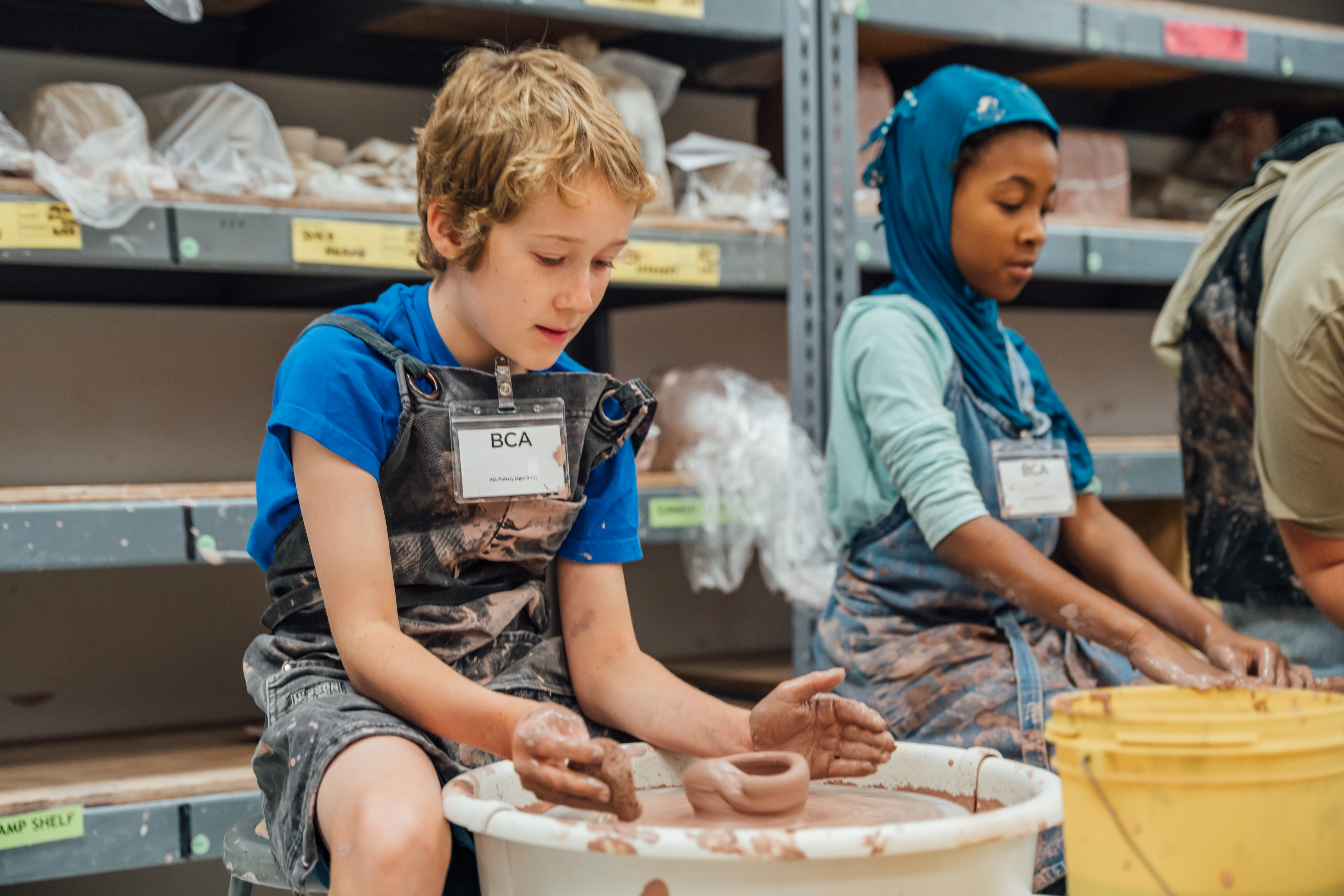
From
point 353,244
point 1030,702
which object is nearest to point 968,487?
point 1030,702

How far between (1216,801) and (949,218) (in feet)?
3.51

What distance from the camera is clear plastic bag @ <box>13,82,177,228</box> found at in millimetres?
1735

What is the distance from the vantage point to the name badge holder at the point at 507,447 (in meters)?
1.21

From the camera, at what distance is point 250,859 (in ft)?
3.95

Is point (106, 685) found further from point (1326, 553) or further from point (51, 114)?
point (1326, 553)

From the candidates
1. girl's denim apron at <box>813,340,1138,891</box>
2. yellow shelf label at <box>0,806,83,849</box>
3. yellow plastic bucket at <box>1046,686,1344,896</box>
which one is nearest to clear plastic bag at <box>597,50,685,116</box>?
girl's denim apron at <box>813,340,1138,891</box>

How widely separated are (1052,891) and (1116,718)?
71 centimetres

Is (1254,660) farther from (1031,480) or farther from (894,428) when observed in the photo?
(894,428)

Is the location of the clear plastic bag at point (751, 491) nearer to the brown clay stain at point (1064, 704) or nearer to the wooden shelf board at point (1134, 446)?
the wooden shelf board at point (1134, 446)

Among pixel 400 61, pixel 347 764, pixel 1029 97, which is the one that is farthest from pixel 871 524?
pixel 400 61

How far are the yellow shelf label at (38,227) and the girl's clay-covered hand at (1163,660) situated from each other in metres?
1.47

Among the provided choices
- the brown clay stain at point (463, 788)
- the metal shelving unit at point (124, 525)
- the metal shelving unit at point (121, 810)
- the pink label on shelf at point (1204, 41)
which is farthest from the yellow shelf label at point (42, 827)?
the pink label on shelf at point (1204, 41)

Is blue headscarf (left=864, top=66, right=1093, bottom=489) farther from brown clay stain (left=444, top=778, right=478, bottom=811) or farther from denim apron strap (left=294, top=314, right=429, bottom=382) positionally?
brown clay stain (left=444, top=778, right=478, bottom=811)

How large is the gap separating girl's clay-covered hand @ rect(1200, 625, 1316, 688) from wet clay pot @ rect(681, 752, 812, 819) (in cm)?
58
